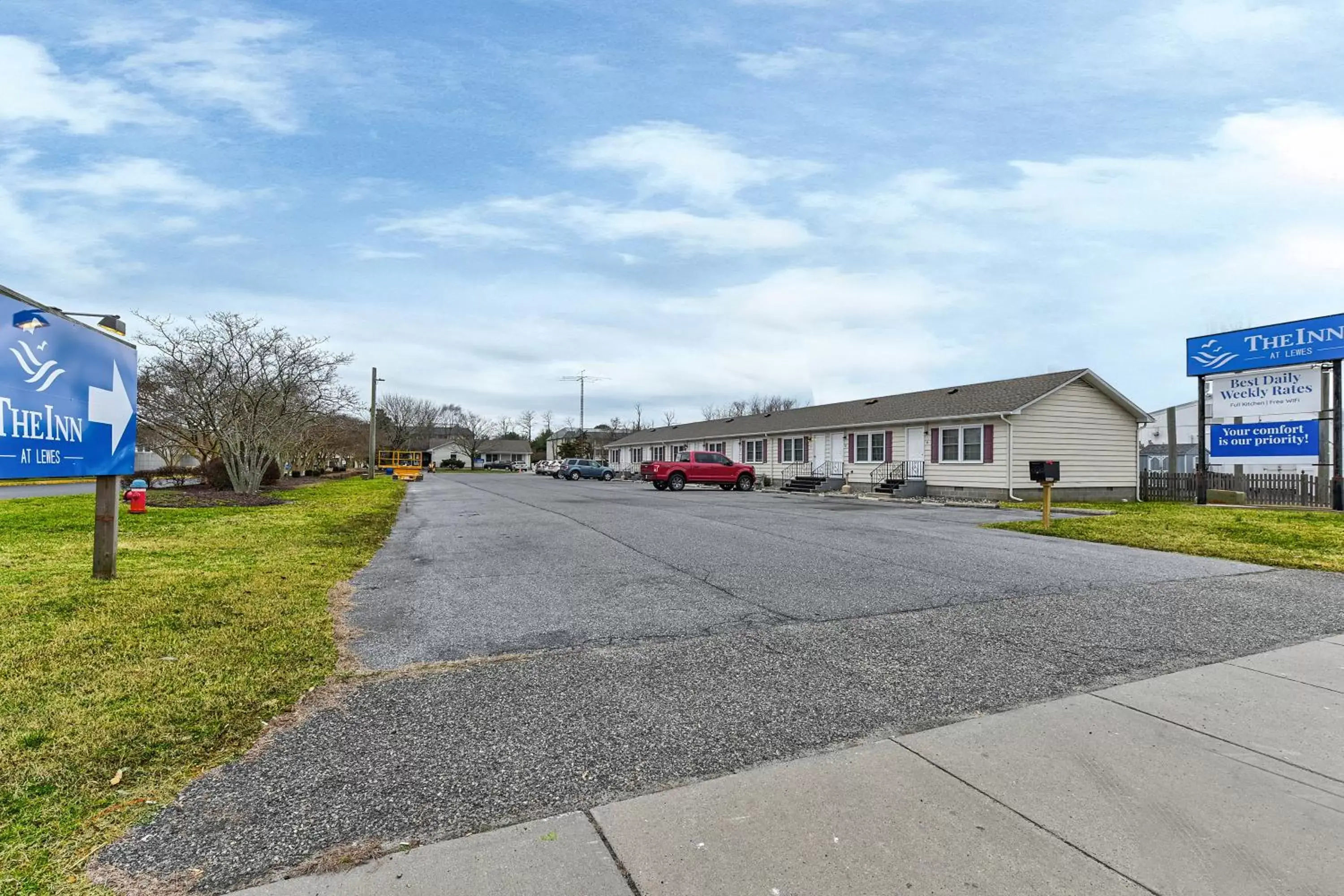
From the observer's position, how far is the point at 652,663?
14.1 ft

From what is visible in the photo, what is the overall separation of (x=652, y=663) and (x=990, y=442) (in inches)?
810

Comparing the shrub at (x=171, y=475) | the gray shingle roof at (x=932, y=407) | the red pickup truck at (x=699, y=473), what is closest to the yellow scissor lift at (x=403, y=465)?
the shrub at (x=171, y=475)

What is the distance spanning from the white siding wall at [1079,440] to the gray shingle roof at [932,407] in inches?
16.4

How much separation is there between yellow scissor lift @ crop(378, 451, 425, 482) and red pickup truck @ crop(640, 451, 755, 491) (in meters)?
17.2

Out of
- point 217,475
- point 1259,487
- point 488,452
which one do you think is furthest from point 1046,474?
point 488,452

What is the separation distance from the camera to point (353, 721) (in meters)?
3.36

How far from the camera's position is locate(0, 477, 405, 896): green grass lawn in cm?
244

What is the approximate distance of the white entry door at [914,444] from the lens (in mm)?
24391

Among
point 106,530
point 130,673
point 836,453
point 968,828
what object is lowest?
point 968,828

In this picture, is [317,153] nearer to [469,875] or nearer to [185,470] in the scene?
[469,875]

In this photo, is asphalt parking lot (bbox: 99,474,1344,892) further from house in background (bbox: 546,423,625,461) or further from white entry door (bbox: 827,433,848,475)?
house in background (bbox: 546,423,625,461)

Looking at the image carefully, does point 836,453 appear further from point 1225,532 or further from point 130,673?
point 130,673

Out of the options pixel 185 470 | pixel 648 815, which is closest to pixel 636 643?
pixel 648 815

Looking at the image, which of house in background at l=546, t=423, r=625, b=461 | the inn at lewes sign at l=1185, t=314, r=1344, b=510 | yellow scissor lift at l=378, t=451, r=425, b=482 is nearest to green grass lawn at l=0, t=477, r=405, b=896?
the inn at lewes sign at l=1185, t=314, r=1344, b=510
